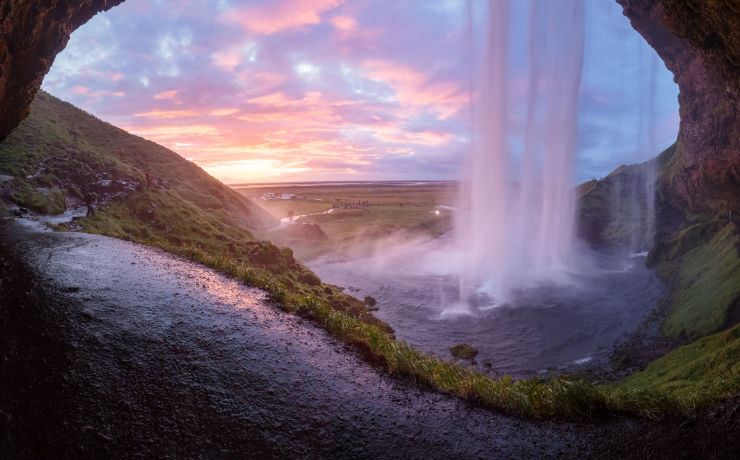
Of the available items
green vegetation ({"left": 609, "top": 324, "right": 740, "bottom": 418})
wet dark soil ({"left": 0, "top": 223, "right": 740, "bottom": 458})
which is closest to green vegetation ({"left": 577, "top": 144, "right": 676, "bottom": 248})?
green vegetation ({"left": 609, "top": 324, "right": 740, "bottom": 418})

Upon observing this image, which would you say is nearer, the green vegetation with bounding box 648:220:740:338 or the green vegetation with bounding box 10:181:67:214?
the green vegetation with bounding box 648:220:740:338

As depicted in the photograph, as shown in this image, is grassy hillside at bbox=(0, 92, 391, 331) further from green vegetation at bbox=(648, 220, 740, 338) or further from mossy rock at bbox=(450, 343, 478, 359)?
green vegetation at bbox=(648, 220, 740, 338)

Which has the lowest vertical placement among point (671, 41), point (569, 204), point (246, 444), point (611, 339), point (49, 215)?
point (611, 339)

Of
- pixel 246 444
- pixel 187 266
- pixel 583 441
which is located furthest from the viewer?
pixel 187 266

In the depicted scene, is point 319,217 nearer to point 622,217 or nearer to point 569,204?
point 569,204

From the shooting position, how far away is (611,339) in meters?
26.6

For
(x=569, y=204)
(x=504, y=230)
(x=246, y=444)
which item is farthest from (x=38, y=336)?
(x=569, y=204)

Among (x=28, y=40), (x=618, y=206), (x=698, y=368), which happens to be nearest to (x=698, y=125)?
(x=618, y=206)

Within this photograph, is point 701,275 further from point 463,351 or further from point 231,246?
point 231,246

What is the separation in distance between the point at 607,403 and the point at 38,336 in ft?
43.5

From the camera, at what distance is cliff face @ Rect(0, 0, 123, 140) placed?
17.9m

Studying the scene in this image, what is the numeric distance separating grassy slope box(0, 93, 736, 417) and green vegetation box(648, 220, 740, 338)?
25.2ft

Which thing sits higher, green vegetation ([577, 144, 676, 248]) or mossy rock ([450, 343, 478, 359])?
green vegetation ([577, 144, 676, 248])

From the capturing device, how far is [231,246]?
107ft
